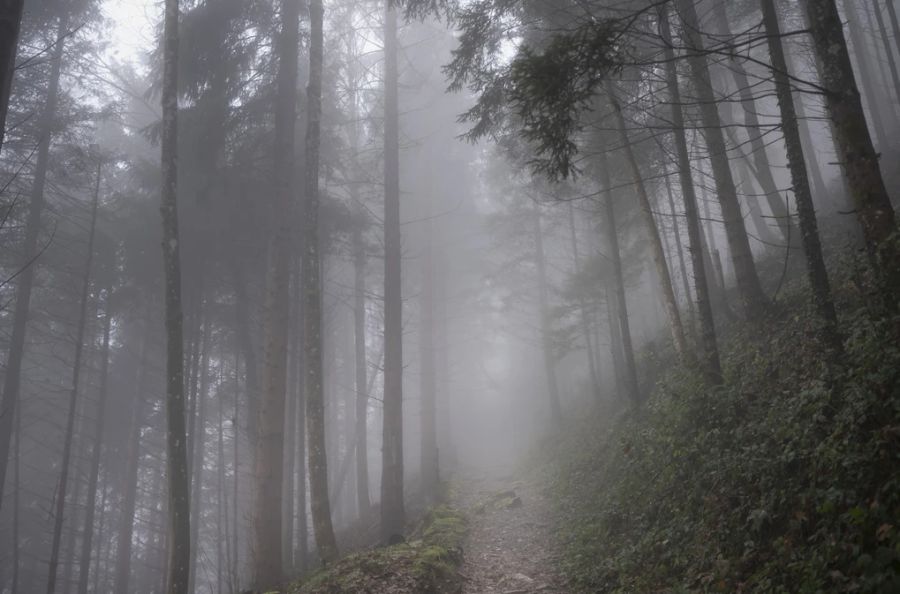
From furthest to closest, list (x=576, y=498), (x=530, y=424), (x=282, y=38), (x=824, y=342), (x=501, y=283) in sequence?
(x=530, y=424) < (x=501, y=283) < (x=282, y=38) < (x=576, y=498) < (x=824, y=342)

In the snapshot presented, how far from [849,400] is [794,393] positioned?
63.8 inches

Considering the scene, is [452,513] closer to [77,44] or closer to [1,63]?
[1,63]

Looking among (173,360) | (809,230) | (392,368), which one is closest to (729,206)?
(809,230)

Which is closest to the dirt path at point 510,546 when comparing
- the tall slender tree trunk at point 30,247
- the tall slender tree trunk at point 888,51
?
the tall slender tree trunk at point 30,247

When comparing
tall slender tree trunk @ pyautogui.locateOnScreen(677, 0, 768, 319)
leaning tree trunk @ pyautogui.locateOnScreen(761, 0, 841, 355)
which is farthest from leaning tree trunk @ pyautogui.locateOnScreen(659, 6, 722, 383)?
leaning tree trunk @ pyautogui.locateOnScreen(761, 0, 841, 355)

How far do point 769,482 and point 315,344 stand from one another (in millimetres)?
8227

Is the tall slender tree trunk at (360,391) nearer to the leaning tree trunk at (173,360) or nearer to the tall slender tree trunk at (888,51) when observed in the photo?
the leaning tree trunk at (173,360)

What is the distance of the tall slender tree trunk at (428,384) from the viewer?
64.4ft

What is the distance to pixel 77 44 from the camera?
56.4 ft

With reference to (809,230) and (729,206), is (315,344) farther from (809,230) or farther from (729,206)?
(729,206)

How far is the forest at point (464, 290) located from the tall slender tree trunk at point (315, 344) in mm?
69

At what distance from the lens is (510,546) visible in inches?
399

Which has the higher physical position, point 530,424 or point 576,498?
point 530,424

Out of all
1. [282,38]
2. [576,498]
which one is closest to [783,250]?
[576,498]
